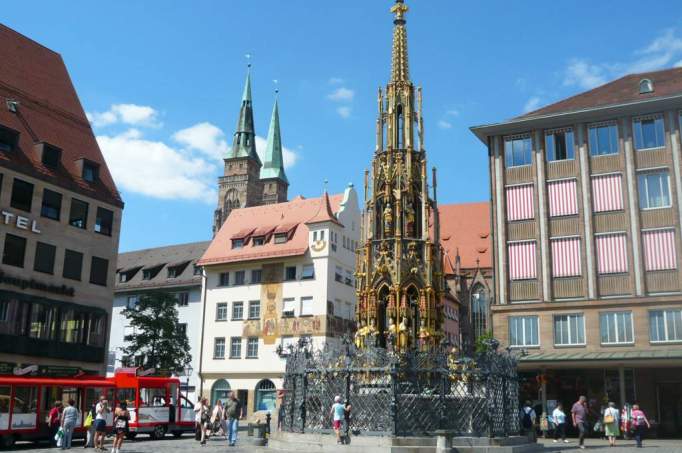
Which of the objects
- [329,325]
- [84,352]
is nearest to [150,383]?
[84,352]

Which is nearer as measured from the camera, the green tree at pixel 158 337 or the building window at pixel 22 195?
the building window at pixel 22 195

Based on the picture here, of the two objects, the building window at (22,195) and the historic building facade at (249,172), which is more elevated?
the historic building facade at (249,172)

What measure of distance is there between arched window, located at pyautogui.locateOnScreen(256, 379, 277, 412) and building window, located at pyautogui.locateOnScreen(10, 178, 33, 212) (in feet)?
61.2

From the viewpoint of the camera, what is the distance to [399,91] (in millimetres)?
21656

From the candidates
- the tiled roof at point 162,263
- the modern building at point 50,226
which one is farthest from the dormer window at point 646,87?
the tiled roof at point 162,263

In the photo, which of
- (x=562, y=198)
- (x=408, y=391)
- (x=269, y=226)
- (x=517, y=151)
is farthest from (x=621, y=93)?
(x=408, y=391)

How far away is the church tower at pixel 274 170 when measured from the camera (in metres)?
108

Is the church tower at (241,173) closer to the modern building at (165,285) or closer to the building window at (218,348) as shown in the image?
the modern building at (165,285)

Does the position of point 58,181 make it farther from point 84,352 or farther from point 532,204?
point 532,204

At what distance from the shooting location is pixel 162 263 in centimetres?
5706

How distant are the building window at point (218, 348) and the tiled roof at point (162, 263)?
5.58 m

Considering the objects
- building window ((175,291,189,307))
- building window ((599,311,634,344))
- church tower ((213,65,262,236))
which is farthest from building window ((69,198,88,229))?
church tower ((213,65,262,236))

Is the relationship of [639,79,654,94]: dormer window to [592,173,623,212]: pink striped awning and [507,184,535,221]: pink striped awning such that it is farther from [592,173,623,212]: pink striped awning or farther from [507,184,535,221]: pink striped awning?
[507,184,535,221]: pink striped awning

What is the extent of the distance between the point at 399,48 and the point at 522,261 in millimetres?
16336
